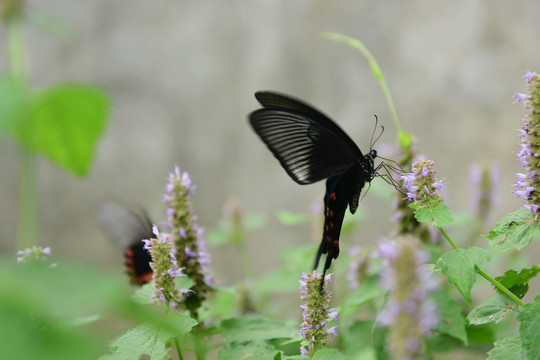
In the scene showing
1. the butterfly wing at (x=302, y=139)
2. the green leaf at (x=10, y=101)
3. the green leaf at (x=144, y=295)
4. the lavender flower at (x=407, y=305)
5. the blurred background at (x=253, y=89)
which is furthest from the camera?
the blurred background at (x=253, y=89)

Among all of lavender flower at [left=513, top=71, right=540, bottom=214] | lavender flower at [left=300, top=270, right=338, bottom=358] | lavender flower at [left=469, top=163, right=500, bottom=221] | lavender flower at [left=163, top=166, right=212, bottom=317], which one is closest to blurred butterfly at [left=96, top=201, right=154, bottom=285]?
lavender flower at [left=163, top=166, right=212, bottom=317]

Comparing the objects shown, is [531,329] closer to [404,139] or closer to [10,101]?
[404,139]

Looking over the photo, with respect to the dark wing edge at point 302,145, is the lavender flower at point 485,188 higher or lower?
higher

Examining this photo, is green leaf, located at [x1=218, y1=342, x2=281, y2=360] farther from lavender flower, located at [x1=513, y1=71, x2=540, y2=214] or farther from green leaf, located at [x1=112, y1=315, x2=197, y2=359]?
lavender flower, located at [x1=513, y1=71, x2=540, y2=214]

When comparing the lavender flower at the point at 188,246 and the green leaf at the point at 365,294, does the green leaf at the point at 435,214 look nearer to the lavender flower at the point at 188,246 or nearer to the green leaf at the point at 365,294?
the green leaf at the point at 365,294

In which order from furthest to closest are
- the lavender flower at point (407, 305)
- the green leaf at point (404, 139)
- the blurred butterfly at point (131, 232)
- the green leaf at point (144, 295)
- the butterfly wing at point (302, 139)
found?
the blurred butterfly at point (131, 232) → the green leaf at point (404, 139) → the butterfly wing at point (302, 139) → the green leaf at point (144, 295) → the lavender flower at point (407, 305)

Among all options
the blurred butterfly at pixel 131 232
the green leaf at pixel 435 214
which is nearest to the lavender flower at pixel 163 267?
the blurred butterfly at pixel 131 232

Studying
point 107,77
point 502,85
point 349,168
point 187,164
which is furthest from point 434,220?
point 107,77

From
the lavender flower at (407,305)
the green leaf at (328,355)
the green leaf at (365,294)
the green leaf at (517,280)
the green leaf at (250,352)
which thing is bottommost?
the lavender flower at (407,305)
